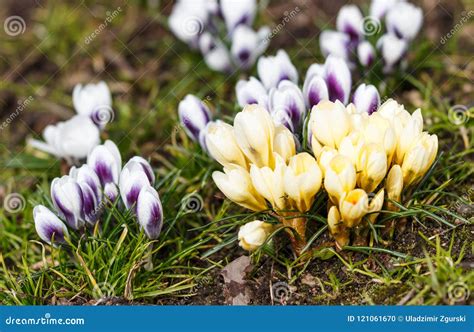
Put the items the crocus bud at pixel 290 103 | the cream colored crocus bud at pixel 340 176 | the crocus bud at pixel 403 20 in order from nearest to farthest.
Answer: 1. the cream colored crocus bud at pixel 340 176
2. the crocus bud at pixel 290 103
3. the crocus bud at pixel 403 20

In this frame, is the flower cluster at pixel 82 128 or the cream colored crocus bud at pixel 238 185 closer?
the cream colored crocus bud at pixel 238 185

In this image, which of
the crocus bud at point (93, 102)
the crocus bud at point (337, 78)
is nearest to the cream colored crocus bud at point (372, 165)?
the crocus bud at point (337, 78)

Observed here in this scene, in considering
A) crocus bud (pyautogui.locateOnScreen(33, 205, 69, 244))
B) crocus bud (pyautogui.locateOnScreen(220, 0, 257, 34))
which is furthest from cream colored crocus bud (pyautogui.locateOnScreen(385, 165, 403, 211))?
crocus bud (pyautogui.locateOnScreen(220, 0, 257, 34))

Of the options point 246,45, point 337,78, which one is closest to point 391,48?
point 337,78

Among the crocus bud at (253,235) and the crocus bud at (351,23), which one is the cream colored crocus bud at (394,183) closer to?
the crocus bud at (253,235)

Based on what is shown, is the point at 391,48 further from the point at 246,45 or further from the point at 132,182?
the point at 132,182
